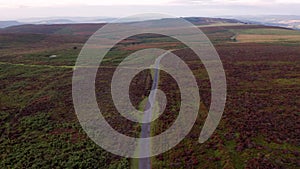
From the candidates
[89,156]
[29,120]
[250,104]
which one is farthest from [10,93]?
[250,104]

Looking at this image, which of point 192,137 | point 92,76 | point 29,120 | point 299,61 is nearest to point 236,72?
point 299,61

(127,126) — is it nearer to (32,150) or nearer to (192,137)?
(192,137)

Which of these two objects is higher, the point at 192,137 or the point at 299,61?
the point at 299,61

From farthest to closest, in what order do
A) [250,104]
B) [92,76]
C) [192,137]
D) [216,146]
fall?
[92,76] → [250,104] → [192,137] → [216,146]

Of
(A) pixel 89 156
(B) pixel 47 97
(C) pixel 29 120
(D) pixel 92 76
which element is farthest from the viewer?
(D) pixel 92 76

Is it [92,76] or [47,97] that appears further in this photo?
[92,76]

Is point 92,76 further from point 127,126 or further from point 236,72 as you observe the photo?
point 236,72
